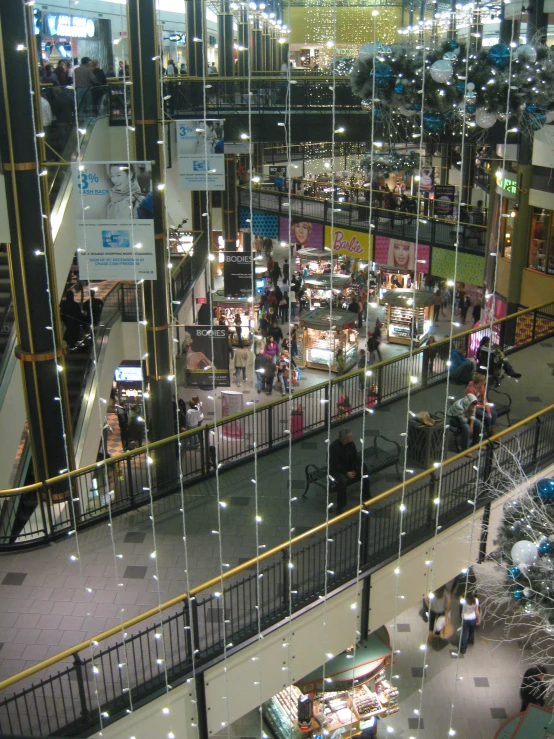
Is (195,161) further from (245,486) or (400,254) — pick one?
(400,254)

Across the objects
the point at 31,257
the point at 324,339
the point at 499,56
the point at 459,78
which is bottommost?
the point at 324,339

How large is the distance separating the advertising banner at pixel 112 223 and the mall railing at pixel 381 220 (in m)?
7.75

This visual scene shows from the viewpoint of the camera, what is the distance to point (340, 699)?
8.54 meters

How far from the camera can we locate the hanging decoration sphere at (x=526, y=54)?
7.42 m

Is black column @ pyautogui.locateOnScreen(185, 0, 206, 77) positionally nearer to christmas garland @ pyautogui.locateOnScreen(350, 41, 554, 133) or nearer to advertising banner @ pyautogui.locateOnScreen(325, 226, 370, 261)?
advertising banner @ pyautogui.locateOnScreen(325, 226, 370, 261)

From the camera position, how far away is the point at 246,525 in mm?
7637

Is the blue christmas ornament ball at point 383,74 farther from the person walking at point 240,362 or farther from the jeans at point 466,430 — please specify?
the person walking at point 240,362

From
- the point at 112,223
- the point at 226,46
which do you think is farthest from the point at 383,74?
the point at 226,46

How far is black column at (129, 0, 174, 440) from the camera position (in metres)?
9.25

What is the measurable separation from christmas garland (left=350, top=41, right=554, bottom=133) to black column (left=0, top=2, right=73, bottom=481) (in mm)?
3264

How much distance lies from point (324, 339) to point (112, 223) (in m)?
10.4

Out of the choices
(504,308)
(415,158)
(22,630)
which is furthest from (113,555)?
(415,158)

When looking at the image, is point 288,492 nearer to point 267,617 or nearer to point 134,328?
point 267,617

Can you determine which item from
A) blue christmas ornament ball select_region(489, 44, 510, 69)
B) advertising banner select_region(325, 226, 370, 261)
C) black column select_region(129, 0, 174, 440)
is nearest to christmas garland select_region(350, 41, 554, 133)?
blue christmas ornament ball select_region(489, 44, 510, 69)
